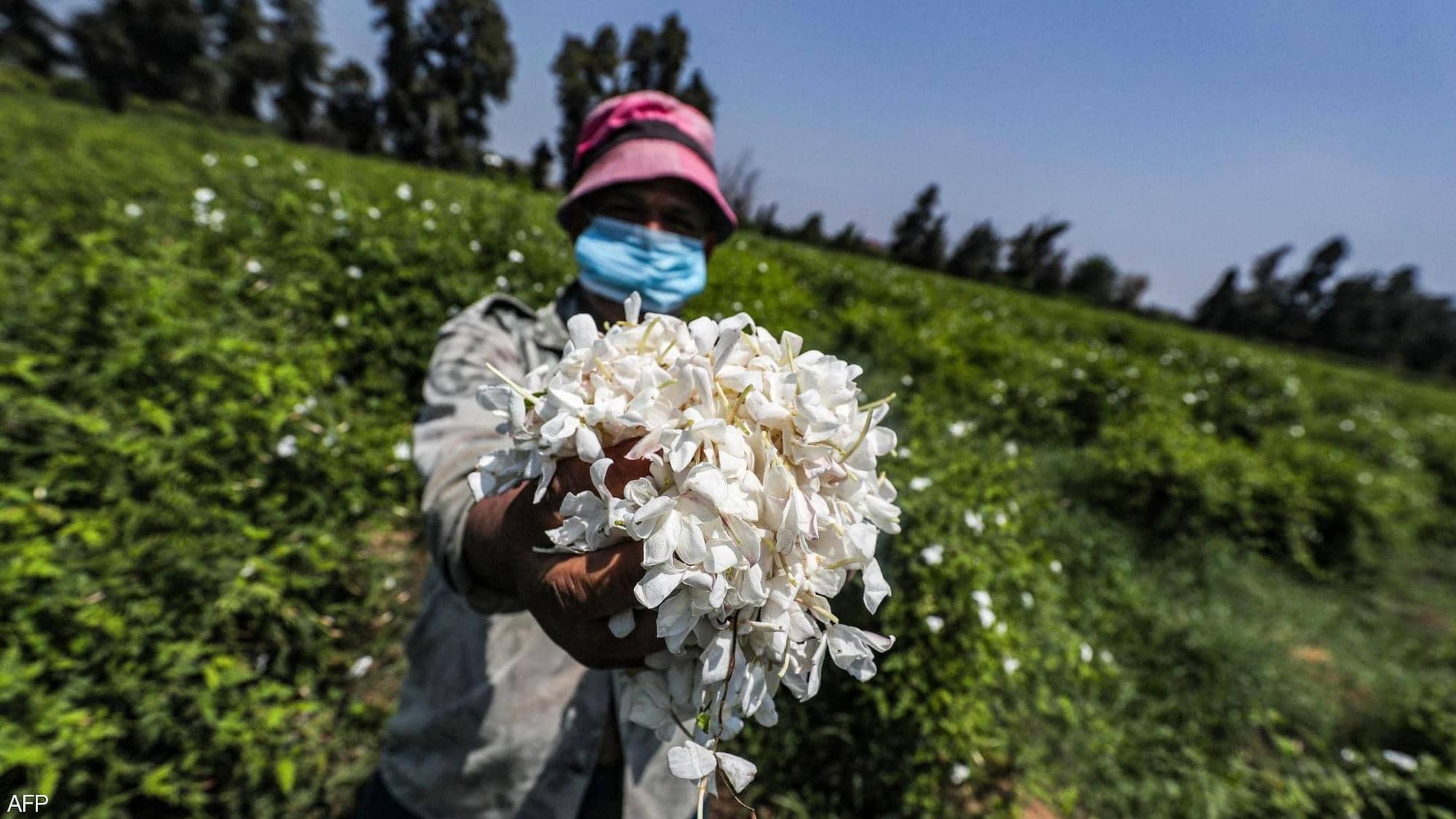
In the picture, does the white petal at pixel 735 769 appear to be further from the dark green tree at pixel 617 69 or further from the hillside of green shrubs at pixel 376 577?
the dark green tree at pixel 617 69

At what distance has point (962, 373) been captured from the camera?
5109 mm

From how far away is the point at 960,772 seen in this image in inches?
83.4

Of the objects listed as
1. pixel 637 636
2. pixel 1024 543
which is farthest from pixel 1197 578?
pixel 637 636

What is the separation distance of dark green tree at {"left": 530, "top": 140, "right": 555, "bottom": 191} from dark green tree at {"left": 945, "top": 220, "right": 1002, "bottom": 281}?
2128 cm

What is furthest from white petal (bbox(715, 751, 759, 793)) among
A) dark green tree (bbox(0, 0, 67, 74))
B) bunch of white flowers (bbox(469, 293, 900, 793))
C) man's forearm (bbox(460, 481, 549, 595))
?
dark green tree (bbox(0, 0, 67, 74))

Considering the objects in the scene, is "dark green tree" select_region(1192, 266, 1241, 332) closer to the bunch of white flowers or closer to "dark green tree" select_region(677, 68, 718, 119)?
"dark green tree" select_region(677, 68, 718, 119)

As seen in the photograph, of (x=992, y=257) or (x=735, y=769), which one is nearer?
(x=735, y=769)

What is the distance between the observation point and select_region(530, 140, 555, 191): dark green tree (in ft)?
37.8

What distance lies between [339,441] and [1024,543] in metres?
3.46

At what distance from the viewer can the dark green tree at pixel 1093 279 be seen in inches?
1336

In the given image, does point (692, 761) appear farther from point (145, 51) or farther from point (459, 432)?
point (145, 51)

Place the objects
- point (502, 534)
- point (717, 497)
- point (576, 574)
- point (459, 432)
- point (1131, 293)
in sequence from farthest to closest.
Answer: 1. point (1131, 293)
2. point (459, 432)
3. point (502, 534)
4. point (576, 574)
5. point (717, 497)

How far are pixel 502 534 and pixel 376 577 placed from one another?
88.6 inches

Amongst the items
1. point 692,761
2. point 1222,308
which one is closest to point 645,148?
point 692,761
